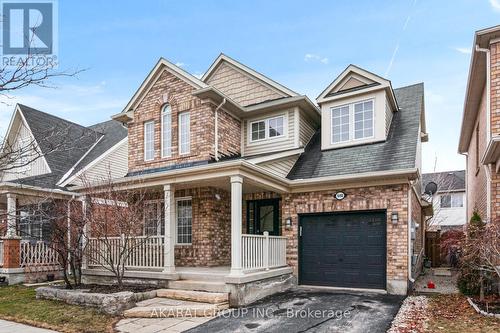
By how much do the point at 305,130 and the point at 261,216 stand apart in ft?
11.6

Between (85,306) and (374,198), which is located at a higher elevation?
(374,198)

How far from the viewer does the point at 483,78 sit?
1002 centimetres

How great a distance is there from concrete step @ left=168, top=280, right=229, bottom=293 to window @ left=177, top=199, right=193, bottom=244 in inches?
106

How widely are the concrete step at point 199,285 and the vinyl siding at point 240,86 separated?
720cm

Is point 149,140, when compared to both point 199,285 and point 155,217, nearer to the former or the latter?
point 155,217

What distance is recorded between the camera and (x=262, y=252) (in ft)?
32.4

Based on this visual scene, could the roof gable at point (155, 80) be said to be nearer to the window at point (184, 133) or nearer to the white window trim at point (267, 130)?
the window at point (184, 133)

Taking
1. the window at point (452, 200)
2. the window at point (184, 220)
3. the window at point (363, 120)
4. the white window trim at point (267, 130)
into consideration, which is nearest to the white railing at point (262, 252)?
the window at point (184, 220)

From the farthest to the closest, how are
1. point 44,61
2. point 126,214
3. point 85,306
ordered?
point 126,214 < point 85,306 < point 44,61

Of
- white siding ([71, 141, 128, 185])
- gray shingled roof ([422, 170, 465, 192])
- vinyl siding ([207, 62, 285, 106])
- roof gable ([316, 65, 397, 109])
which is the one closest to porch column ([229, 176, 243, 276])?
roof gable ([316, 65, 397, 109])

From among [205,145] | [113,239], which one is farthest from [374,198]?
[113,239]

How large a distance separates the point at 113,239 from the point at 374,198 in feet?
24.3

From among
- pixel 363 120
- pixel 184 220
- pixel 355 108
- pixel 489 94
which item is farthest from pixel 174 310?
pixel 489 94

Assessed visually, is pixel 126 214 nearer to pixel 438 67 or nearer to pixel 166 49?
pixel 166 49
